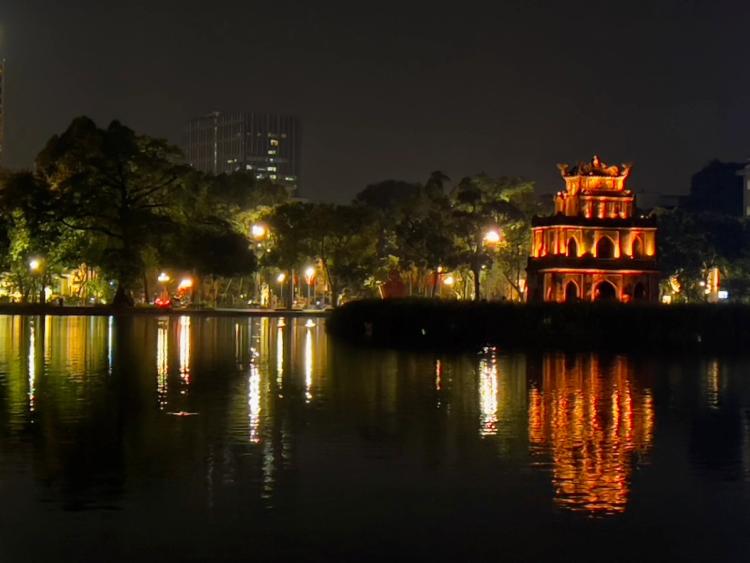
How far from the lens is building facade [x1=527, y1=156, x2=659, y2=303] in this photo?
75.2 metres

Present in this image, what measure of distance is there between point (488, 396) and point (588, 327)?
2181cm

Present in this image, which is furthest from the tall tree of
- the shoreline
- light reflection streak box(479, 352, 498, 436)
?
light reflection streak box(479, 352, 498, 436)

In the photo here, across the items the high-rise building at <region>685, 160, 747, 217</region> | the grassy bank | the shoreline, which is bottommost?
the grassy bank

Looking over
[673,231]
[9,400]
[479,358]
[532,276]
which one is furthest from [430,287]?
[9,400]

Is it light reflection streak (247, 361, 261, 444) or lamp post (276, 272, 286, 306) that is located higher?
lamp post (276, 272, 286, 306)

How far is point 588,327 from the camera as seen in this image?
154 ft

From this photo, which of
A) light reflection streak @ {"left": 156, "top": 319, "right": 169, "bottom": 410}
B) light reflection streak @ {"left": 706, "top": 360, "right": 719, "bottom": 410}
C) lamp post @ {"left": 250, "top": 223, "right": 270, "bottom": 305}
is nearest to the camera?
light reflection streak @ {"left": 156, "top": 319, "right": 169, "bottom": 410}

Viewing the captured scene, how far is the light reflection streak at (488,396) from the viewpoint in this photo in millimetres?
20359

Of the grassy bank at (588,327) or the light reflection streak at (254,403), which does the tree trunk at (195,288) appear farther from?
the light reflection streak at (254,403)

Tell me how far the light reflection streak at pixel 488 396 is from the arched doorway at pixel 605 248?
1534 inches

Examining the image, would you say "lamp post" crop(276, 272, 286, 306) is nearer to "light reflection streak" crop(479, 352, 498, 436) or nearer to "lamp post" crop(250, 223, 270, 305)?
"lamp post" crop(250, 223, 270, 305)

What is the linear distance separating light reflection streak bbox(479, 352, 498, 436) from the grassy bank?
923 cm

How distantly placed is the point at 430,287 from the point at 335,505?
353 feet

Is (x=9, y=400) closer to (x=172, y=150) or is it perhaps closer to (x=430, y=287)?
A: (x=172, y=150)
